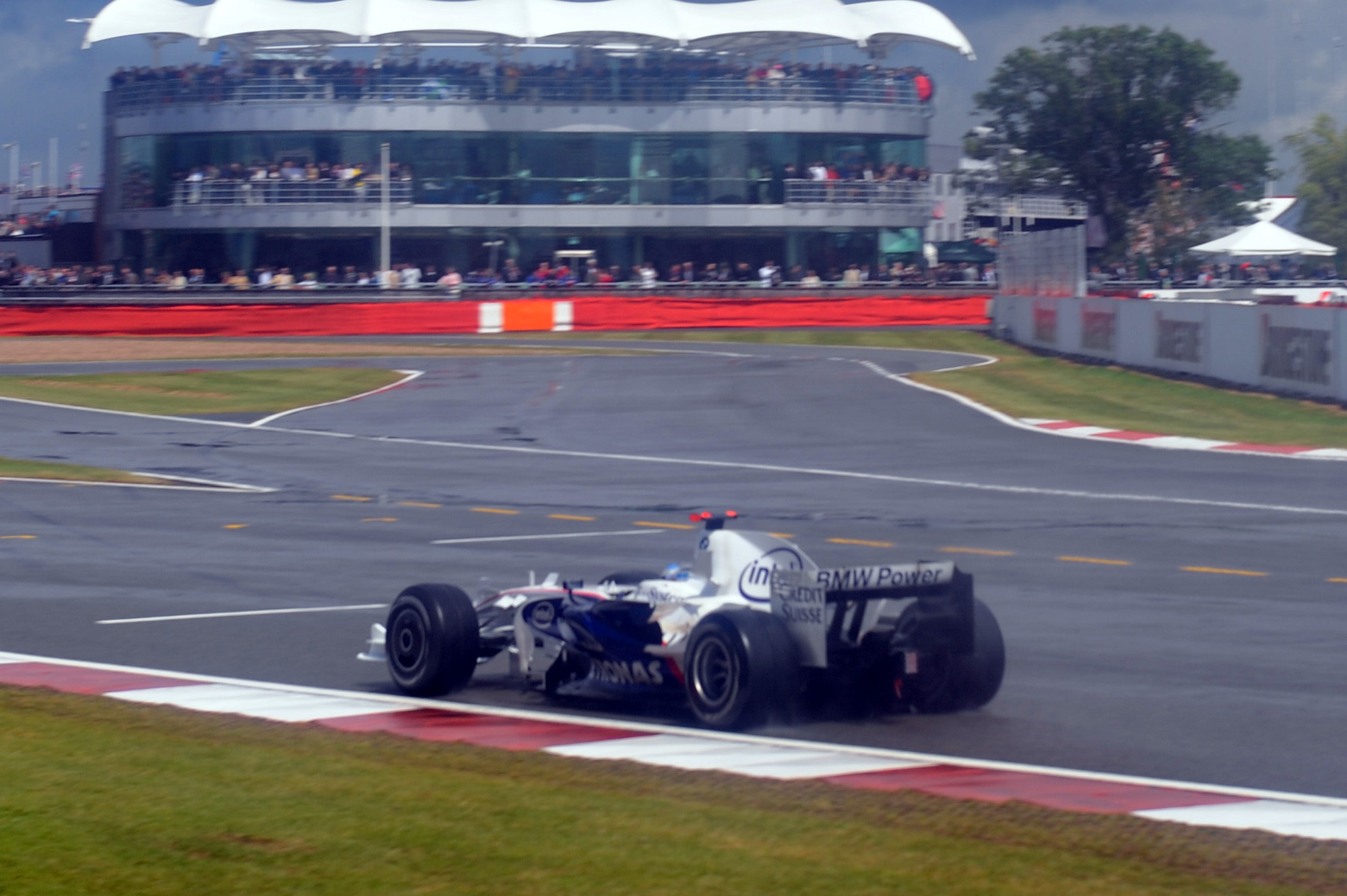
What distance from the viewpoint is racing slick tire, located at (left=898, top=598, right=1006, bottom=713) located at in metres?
6.96

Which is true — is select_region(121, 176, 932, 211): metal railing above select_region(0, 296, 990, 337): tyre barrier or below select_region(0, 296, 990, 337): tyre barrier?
above

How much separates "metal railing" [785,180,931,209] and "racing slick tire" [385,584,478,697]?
5732 centimetres

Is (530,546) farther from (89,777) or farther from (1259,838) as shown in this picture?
(1259,838)

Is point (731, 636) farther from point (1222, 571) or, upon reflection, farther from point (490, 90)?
point (490, 90)

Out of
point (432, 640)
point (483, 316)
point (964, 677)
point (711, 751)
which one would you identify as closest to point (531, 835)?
point (711, 751)

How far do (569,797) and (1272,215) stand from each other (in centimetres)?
10004

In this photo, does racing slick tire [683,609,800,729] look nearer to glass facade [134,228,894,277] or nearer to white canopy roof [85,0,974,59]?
glass facade [134,228,894,277]

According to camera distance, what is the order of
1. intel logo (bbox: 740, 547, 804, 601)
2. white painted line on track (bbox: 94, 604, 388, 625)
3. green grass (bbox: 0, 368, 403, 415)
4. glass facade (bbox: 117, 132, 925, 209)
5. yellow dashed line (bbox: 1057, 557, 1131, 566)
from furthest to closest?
glass facade (bbox: 117, 132, 925, 209) → green grass (bbox: 0, 368, 403, 415) → yellow dashed line (bbox: 1057, 557, 1131, 566) → white painted line on track (bbox: 94, 604, 388, 625) → intel logo (bbox: 740, 547, 804, 601)

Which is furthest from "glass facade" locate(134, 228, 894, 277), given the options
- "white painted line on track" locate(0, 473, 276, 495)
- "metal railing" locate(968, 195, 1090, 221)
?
"white painted line on track" locate(0, 473, 276, 495)

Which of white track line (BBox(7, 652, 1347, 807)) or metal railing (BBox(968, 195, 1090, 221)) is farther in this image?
metal railing (BBox(968, 195, 1090, 221))

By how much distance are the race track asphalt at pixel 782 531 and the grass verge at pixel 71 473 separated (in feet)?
2.00

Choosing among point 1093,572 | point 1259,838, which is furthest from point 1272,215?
point 1259,838

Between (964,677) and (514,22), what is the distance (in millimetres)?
61039

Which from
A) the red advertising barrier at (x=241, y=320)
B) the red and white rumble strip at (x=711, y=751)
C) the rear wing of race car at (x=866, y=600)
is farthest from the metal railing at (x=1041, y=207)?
the rear wing of race car at (x=866, y=600)
